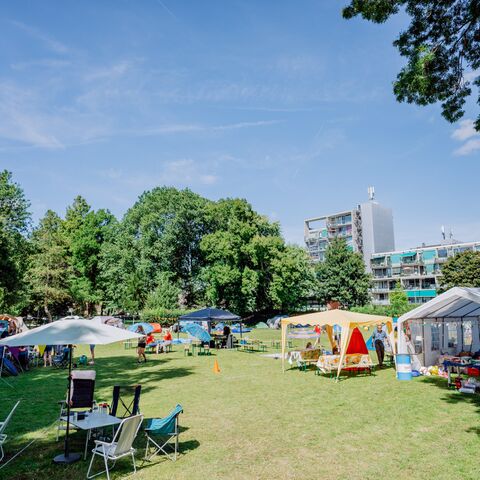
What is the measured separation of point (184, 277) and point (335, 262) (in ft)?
67.2

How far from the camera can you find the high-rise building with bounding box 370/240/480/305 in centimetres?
7244

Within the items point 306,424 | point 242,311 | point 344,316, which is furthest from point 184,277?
point 306,424

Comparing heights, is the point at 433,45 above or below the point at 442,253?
below

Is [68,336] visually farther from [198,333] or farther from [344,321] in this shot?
[198,333]

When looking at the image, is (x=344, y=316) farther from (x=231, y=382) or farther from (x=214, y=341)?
(x=214, y=341)

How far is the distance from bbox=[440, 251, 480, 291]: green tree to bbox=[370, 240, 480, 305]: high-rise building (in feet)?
46.1

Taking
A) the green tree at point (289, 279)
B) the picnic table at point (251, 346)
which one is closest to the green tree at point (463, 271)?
the green tree at point (289, 279)

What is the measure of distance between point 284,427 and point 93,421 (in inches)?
156

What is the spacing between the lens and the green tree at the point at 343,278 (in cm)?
5403

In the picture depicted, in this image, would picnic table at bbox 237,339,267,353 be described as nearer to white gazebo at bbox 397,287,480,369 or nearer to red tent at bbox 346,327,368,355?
red tent at bbox 346,327,368,355

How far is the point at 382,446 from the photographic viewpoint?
753cm

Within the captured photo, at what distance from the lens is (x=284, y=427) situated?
Answer: 875cm

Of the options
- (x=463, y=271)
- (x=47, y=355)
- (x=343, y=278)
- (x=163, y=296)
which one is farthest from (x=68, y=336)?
(x=463, y=271)

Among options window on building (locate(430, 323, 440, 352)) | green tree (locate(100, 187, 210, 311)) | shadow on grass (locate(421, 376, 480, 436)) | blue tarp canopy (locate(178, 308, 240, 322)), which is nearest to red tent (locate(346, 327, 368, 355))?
window on building (locate(430, 323, 440, 352))
